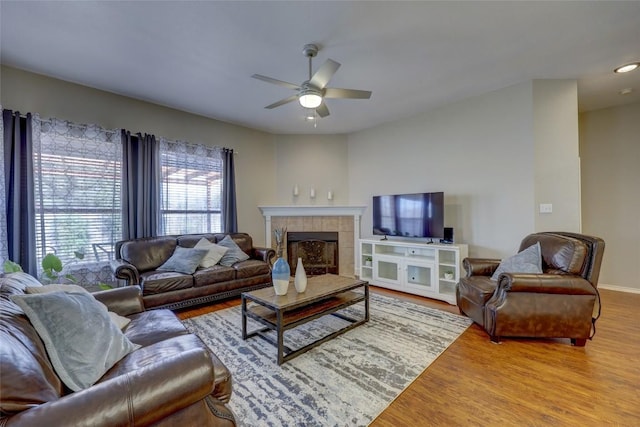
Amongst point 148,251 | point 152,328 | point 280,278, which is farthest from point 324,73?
point 148,251

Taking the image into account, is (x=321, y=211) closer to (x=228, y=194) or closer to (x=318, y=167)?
(x=318, y=167)

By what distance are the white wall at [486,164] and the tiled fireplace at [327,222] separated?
3.09 ft

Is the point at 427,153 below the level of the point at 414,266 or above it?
above

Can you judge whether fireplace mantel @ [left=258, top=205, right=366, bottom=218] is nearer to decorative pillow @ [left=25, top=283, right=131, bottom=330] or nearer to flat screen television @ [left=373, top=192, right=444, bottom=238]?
flat screen television @ [left=373, top=192, right=444, bottom=238]

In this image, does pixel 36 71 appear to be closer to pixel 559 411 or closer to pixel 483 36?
pixel 483 36

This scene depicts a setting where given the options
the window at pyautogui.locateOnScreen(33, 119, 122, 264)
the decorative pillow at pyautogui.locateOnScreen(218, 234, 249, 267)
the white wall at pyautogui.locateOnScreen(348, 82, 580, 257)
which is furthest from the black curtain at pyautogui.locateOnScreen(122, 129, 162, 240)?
the white wall at pyautogui.locateOnScreen(348, 82, 580, 257)

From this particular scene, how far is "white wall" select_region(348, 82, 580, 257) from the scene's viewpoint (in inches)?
135

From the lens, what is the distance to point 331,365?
221 centimetres

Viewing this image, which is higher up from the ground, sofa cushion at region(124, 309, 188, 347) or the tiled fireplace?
the tiled fireplace

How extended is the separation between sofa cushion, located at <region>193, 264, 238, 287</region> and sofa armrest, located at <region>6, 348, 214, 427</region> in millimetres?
2543

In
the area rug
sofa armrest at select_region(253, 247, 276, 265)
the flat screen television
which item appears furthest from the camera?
sofa armrest at select_region(253, 247, 276, 265)

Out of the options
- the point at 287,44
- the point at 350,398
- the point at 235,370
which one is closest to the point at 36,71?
the point at 287,44

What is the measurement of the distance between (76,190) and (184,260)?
1.51 meters

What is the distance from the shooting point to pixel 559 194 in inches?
134
